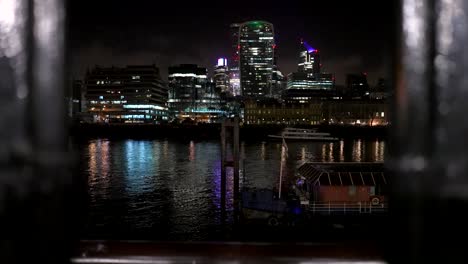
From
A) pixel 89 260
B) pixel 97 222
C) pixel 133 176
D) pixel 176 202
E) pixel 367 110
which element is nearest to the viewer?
pixel 89 260

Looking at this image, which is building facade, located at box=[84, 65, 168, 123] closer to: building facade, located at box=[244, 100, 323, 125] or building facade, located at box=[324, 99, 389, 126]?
building facade, located at box=[244, 100, 323, 125]

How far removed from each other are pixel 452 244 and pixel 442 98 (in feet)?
2.08

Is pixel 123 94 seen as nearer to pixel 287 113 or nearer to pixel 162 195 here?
pixel 287 113

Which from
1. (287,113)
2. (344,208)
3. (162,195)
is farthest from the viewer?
(287,113)

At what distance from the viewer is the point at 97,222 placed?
73.5ft

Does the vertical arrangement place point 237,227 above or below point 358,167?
below

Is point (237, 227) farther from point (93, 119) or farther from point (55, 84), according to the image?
point (93, 119)

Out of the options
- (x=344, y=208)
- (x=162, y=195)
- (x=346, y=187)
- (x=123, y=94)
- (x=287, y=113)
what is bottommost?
(x=162, y=195)

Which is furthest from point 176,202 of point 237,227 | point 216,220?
point 237,227

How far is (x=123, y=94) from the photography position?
557ft

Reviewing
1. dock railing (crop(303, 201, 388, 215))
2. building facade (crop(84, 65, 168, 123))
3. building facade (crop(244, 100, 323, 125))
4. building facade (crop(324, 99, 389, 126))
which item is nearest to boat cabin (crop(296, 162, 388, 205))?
dock railing (crop(303, 201, 388, 215))

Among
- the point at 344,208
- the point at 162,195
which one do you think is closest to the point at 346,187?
the point at 344,208

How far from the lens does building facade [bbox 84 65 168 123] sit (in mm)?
169875

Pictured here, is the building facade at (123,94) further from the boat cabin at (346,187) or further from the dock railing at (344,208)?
→ the dock railing at (344,208)
